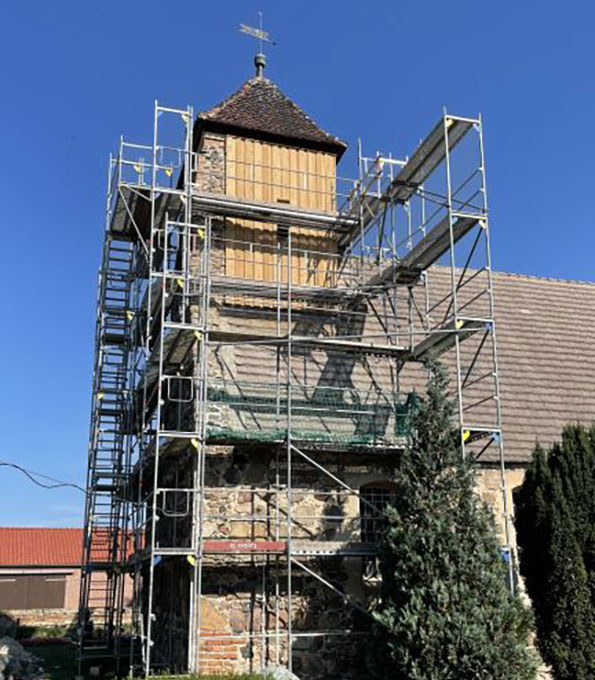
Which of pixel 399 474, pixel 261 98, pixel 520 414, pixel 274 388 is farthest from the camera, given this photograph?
pixel 261 98

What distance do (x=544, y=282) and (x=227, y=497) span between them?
11.3 m

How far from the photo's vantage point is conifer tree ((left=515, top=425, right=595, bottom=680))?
11680 millimetres

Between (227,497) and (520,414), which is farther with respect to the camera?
(520,414)

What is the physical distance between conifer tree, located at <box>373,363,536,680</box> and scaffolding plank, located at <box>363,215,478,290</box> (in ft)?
11.0

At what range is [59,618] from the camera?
33.6 meters

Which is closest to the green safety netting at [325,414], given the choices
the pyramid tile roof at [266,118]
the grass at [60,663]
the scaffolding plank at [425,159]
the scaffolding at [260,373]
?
the scaffolding at [260,373]

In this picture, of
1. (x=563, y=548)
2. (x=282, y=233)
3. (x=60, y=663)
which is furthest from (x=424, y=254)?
(x=60, y=663)

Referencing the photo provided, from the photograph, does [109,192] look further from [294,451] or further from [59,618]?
[59,618]

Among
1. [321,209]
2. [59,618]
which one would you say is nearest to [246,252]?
[321,209]

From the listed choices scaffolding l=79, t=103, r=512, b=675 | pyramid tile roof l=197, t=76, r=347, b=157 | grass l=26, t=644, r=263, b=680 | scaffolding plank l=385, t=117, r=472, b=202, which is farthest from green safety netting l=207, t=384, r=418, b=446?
pyramid tile roof l=197, t=76, r=347, b=157

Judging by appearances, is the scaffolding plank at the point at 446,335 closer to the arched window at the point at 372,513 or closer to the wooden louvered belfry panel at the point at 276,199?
the arched window at the point at 372,513

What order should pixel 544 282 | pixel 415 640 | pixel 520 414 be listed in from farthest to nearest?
1. pixel 544 282
2. pixel 520 414
3. pixel 415 640

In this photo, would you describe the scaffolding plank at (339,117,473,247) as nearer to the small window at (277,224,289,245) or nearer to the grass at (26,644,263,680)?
the small window at (277,224,289,245)

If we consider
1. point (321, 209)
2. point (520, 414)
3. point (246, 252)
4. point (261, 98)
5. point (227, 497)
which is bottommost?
point (227, 497)
